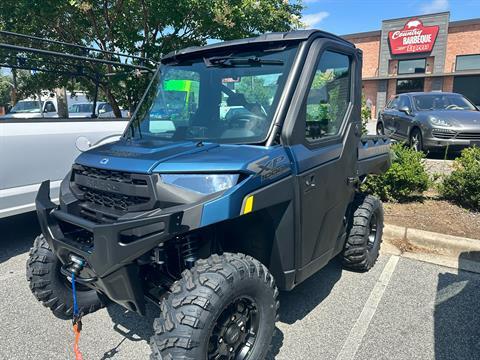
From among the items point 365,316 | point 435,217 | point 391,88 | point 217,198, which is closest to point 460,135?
point 435,217

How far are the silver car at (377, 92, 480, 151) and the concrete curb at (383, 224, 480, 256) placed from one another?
188 inches

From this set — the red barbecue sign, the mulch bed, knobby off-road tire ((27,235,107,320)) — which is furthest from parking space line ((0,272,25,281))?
the red barbecue sign

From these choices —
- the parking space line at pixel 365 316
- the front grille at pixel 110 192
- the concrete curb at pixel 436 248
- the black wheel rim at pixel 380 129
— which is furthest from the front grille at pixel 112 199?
the black wheel rim at pixel 380 129

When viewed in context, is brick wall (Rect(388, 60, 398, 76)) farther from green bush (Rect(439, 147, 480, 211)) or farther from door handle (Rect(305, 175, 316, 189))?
door handle (Rect(305, 175, 316, 189))

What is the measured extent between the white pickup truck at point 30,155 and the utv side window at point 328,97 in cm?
233

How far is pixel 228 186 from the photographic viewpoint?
2283 millimetres

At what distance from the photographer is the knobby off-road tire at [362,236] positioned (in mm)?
3906

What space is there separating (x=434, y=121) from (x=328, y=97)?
6.90 meters

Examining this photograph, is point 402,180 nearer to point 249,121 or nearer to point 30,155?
point 249,121

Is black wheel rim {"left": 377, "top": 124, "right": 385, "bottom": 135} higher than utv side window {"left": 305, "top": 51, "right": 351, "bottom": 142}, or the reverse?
utv side window {"left": 305, "top": 51, "right": 351, "bottom": 142}

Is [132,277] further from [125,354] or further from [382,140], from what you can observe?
[382,140]

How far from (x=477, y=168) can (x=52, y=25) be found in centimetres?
815

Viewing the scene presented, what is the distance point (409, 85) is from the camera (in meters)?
31.9

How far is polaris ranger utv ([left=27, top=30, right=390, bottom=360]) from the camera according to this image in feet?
7.20
